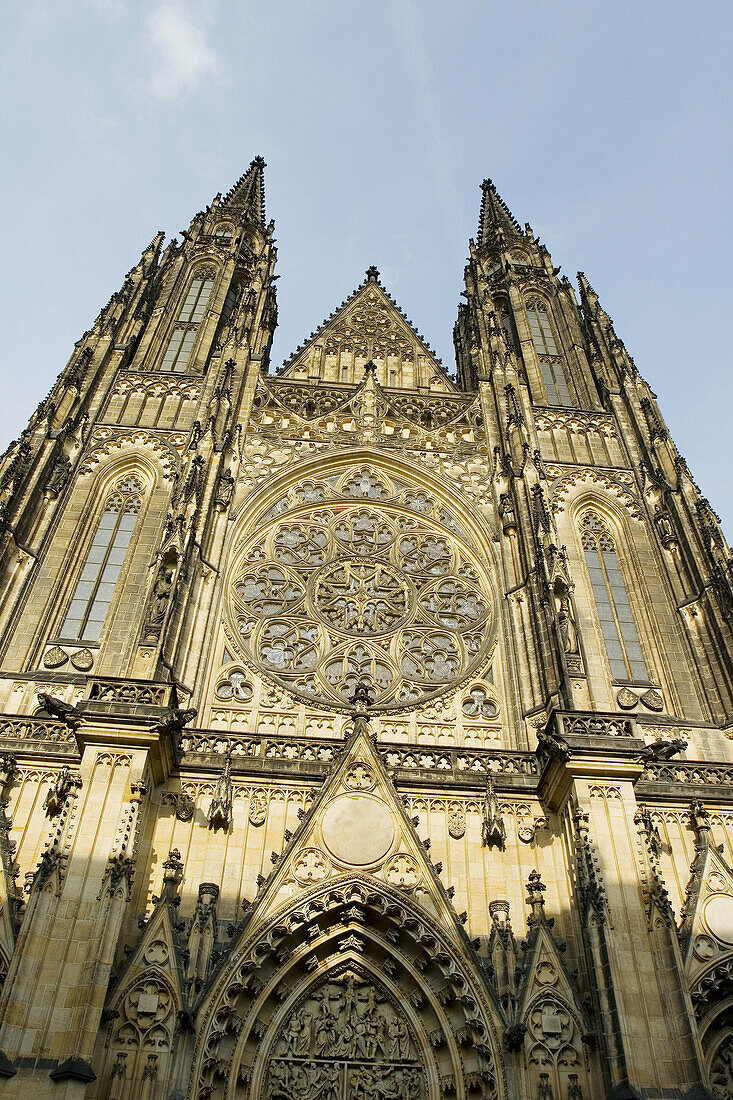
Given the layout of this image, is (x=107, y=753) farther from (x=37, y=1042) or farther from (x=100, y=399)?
(x=100, y=399)

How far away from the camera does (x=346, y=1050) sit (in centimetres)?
1035

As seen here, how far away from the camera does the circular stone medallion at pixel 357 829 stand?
37.2ft

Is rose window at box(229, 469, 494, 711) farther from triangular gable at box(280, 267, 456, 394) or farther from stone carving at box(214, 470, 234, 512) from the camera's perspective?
triangular gable at box(280, 267, 456, 394)

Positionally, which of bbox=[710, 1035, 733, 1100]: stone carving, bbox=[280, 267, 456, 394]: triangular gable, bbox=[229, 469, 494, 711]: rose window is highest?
bbox=[280, 267, 456, 394]: triangular gable

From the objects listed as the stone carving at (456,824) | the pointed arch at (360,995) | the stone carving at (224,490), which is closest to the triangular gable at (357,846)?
the pointed arch at (360,995)

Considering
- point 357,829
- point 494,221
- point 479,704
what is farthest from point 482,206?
point 357,829

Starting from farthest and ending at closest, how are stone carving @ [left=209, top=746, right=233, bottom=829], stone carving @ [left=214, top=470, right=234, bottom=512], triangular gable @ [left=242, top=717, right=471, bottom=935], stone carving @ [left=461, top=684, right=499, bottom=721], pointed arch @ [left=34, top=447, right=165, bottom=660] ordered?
stone carving @ [left=214, top=470, right=234, bottom=512] → pointed arch @ [left=34, top=447, right=165, bottom=660] → stone carving @ [left=461, top=684, right=499, bottom=721] → stone carving @ [left=209, top=746, right=233, bottom=829] → triangular gable @ [left=242, top=717, right=471, bottom=935]

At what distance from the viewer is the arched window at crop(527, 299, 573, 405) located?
2130 cm

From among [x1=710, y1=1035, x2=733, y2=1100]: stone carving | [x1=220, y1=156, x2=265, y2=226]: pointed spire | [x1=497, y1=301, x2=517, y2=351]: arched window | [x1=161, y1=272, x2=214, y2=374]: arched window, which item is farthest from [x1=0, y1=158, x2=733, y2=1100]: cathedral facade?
[x1=220, y1=156, x2=265, y2=226]: pointed spire

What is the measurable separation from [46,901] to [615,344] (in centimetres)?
1771

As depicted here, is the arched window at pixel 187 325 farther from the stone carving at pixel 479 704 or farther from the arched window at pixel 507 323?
the stone carving at pixel 479 704

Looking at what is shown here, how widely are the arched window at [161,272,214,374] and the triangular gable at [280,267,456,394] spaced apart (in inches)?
91.3

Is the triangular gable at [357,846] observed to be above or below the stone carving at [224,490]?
below

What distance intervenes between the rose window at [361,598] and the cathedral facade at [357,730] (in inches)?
2.4
